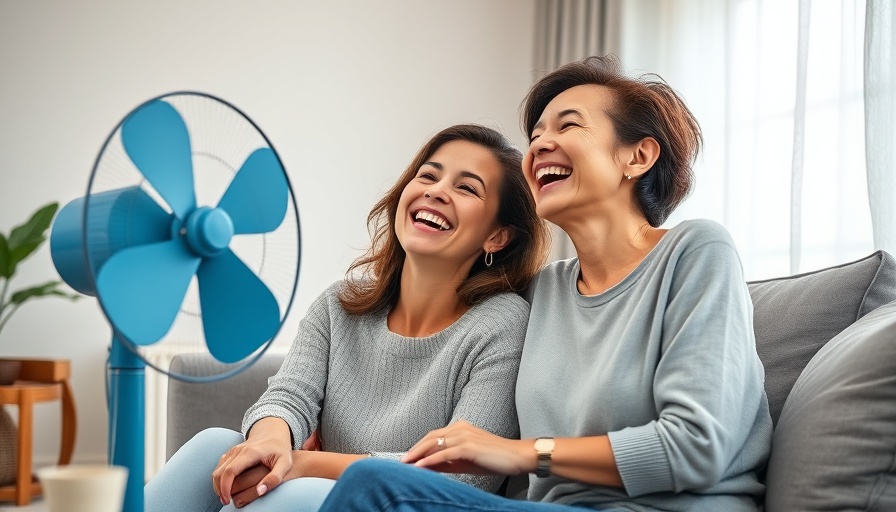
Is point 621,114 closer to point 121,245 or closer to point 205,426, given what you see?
point 121,245

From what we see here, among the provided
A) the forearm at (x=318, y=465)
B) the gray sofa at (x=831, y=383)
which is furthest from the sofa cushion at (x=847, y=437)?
the forearm at (x=318, y=465)

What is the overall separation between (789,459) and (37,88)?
381cm

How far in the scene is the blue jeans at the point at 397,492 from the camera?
46.2 inches

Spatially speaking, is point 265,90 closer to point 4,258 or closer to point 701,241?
point 4,258

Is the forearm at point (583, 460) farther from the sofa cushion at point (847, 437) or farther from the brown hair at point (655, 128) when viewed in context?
the brown hair at point (655, 128)

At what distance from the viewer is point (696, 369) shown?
1329 mm

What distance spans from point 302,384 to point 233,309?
555 millimetres

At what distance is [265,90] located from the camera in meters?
4.49

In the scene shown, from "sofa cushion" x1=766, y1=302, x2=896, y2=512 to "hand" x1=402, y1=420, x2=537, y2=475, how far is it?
0.38 metres

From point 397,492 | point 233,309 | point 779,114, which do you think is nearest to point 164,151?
point 233,309

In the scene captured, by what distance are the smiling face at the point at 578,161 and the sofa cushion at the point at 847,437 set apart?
1.61ft

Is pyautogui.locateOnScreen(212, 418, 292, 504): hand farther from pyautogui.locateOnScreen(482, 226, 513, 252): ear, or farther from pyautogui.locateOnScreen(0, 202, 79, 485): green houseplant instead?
pyautogui.locateOnScreen(0, 202, 79, 485): green houseplant

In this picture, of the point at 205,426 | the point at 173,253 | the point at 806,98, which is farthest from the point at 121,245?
the point at 806,98

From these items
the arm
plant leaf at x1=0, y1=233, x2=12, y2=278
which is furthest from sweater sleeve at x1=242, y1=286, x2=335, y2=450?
plant leaf at x1=0, y1=233, x2=12, y2=278
